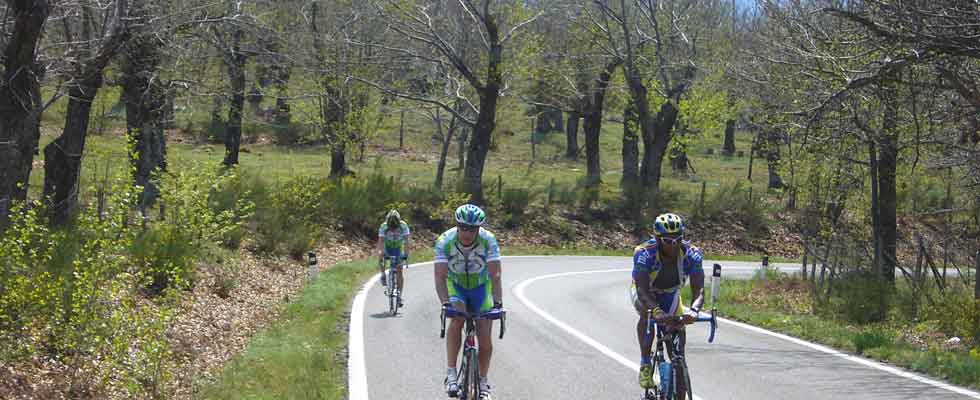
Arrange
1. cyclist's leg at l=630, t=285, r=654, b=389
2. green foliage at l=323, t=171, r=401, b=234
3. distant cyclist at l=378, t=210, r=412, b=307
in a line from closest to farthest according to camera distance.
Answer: cyclist's leg at l=630, t=285, r=654, b=389 < distant cyclist at l=378, t=210, r=412, b=307 < green foliage at l=323, t=171, r=401, b=234

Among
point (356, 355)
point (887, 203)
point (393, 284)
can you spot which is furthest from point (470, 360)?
point (887, 203)

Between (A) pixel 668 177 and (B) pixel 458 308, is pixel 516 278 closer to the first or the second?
(B) pixel 458 308

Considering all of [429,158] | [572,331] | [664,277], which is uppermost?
[429,158]

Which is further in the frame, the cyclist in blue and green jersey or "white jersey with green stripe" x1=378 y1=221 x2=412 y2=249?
"white jersey with green stripe" x1=378 y1=221 x2=412 y2=249

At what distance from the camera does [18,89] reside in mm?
11594

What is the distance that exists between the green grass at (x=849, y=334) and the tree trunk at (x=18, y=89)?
10635 millimetres

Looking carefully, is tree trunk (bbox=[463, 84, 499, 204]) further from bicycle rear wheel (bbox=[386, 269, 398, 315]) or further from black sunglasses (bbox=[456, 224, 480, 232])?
black sunglasses (bbox=[456, 224, 480, 232])

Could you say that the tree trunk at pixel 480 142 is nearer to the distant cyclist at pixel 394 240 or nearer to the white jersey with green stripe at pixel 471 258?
the distant cyclist at pixel 394 240

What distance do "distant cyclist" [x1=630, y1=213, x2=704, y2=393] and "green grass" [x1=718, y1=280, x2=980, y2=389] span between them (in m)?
3.79

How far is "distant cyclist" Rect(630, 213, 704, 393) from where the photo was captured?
26.2 ft

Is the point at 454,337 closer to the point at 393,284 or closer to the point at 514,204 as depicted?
the point at 393,284

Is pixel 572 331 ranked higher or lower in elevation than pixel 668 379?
lower

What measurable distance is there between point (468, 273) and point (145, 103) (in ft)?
41.3

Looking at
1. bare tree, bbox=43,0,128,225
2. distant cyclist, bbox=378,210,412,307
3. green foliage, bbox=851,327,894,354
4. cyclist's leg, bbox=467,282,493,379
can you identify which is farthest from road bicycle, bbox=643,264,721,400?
bare tree, bbox=43,0,128,225
